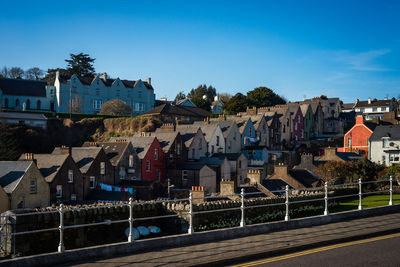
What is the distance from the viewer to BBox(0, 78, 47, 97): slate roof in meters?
79.9

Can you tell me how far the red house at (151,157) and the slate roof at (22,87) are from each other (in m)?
40.3

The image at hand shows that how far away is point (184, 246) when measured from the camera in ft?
38.4

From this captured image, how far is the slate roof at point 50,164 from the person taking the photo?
129ft

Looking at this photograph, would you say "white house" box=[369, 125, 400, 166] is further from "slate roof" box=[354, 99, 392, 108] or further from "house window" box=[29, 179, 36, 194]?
"slate roof" box=[354, 99, 392, 108]

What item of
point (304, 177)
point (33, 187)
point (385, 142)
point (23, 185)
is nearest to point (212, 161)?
point (304, 177)

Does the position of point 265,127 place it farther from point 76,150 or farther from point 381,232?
point 381,232

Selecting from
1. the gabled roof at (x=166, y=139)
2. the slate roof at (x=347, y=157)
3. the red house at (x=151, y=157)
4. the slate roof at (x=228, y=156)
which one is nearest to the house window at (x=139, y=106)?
the gabled roof at (x=166, y=139)

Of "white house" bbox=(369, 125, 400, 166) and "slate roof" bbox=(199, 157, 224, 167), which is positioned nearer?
"slate roof" bbox=(199, 157, 224, 167)

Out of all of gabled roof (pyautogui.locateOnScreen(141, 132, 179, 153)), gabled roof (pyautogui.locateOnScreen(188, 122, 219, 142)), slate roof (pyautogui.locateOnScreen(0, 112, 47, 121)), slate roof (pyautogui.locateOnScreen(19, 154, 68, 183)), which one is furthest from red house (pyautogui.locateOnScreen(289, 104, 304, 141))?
slate roof (pyautogui.locateOnScreen(19, 154, 68, 183))

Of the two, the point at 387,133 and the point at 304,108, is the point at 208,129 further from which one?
the point at 304,108

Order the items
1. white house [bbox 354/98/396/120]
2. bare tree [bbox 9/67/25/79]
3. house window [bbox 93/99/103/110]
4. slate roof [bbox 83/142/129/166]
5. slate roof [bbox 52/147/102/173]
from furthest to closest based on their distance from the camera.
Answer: bare tree [bbox 9/67/25/79], white house [bbox 354/98/396/120], house window [bbox 93/99/103/110], slate roof [bbox 83/142/129/166], slate roof [bbox 52/147/102/173]

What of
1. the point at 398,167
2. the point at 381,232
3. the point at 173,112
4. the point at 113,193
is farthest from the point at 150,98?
the point at 381,232

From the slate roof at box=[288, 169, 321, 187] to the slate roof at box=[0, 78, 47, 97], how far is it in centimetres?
5978

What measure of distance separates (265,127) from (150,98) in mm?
34183
